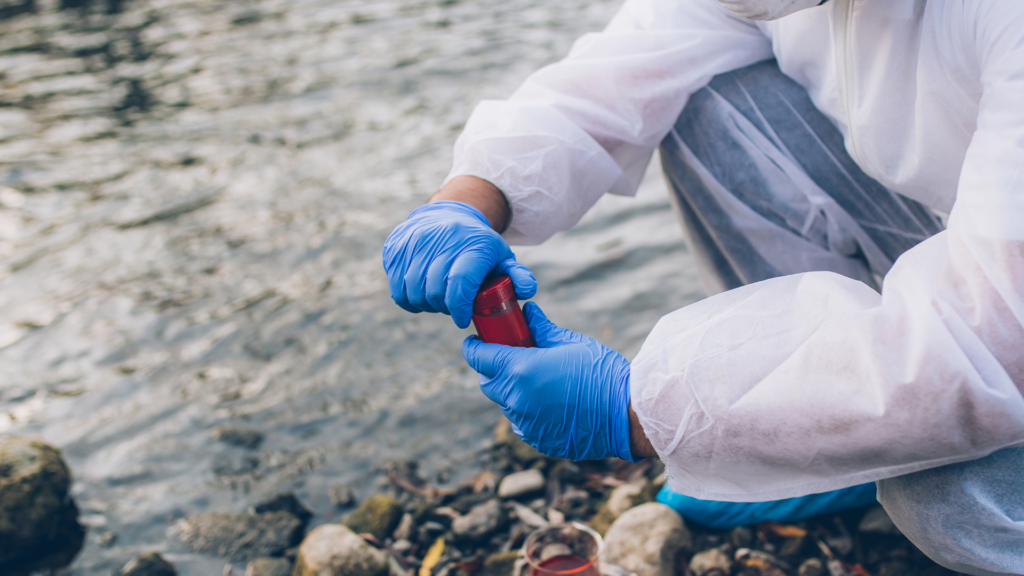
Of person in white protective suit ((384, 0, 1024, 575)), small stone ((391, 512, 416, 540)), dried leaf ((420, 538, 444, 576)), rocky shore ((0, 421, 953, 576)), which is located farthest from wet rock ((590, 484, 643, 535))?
person in white protective suit ((384, 0, 1024, 575))

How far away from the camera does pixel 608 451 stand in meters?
1.42

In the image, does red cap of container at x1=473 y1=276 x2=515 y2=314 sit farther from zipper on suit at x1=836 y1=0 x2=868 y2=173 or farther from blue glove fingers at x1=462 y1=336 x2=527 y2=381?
zipper on suit at x1=836 y1=0 x2=868 y2=173

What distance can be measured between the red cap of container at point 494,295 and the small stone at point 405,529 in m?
1.01

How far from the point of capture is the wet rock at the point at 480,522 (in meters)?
2.08

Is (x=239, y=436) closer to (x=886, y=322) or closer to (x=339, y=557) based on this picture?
(x=339, y=557)

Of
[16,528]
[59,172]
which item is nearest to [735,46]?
[16,528]

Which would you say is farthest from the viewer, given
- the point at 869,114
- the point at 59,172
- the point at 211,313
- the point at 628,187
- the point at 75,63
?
the point at 75,63

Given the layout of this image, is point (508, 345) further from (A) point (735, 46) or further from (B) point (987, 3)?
(A) point (735, 46)

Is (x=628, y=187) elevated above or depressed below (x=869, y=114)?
below

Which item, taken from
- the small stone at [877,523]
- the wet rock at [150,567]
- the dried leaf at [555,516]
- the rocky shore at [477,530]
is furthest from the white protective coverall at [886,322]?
the wet rock at [150,567]

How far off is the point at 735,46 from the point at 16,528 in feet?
9.17

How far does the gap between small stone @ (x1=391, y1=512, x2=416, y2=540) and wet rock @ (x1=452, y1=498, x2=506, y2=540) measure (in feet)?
0.45

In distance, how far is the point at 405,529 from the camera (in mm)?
2160

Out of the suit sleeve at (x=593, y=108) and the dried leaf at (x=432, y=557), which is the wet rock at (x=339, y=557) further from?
the suit sleeve at (x=593, y=108)
